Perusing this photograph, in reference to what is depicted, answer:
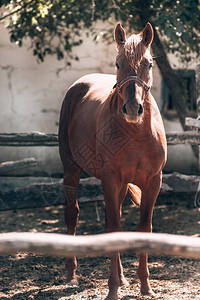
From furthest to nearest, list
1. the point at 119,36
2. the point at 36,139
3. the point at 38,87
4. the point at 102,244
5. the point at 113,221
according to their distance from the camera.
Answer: the point at 38,87 < the point at 36,139 < the point at 113,221 < the point at 119,36 < the point at 102,244

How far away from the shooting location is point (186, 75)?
7570 millimetres

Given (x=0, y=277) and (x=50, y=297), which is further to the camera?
(x=0, y=277)

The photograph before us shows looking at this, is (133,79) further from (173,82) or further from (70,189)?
(173,82)

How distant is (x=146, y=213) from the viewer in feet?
12.0

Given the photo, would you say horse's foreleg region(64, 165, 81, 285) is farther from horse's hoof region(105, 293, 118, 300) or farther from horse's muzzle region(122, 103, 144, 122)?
horse's muzzle region(122, 103, 144, 122)

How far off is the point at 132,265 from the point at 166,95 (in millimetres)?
4113

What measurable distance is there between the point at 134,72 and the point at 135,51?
162mm

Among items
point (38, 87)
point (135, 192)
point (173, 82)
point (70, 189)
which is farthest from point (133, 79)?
point (38, 87)

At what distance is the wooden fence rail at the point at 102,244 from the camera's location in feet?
6.39

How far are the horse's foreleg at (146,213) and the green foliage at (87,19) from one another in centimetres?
242

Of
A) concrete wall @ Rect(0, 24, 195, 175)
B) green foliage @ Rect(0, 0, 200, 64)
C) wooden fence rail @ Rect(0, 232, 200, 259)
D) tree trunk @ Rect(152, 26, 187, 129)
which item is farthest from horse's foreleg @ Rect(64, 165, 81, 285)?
concrete wall @ Rect(0, 24, 195, 175)

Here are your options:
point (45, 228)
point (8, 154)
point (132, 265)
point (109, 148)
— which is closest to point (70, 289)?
point (132, 265)

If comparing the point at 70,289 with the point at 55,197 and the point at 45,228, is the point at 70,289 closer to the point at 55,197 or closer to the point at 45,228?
the point at 55,197

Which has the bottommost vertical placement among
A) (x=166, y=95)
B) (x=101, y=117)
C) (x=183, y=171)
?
(x=183, y=171)
